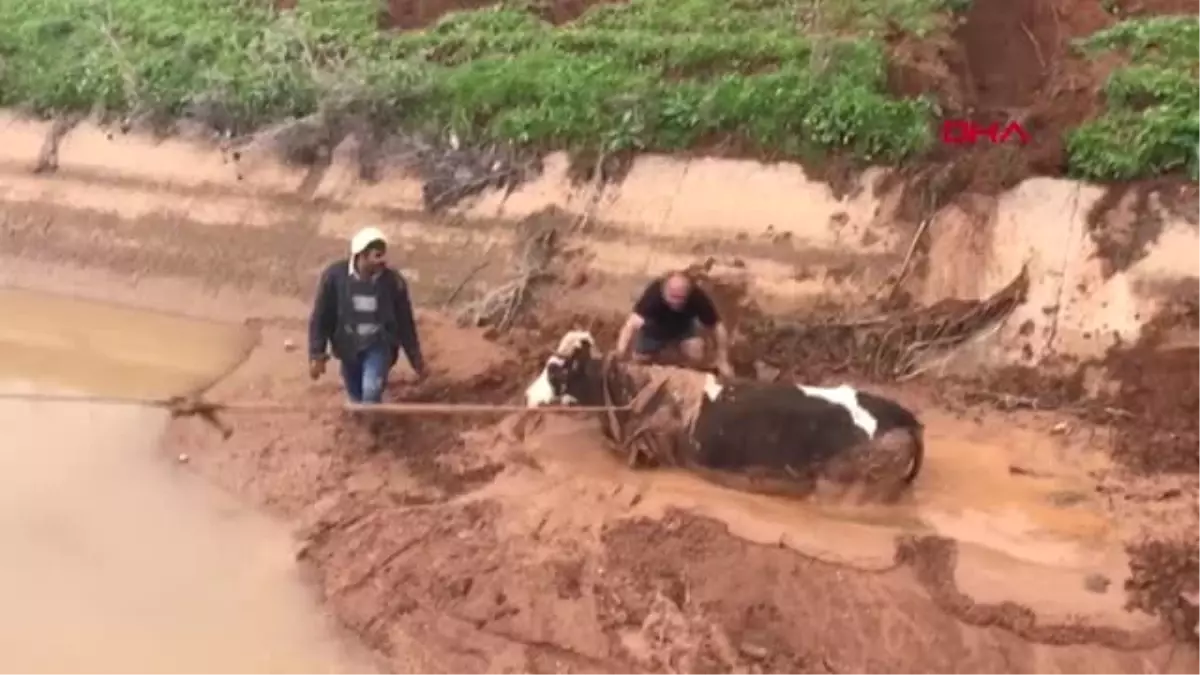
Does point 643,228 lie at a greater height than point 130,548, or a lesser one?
greater

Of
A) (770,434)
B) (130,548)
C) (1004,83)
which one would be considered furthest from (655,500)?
(1004,83)

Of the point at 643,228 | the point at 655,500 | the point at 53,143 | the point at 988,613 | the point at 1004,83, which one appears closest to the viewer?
the point at 988,613

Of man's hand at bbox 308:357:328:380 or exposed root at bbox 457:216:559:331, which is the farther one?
exposed root at bbox 457:216:559:331

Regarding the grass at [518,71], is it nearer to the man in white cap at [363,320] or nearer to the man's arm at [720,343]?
the man's arm at [720,343]

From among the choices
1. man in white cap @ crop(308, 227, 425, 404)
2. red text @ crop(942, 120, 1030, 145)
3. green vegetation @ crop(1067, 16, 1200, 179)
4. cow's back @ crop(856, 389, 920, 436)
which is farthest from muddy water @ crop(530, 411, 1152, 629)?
red text @ crop(942, 120, 1030, 145)

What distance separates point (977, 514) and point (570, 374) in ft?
7.16

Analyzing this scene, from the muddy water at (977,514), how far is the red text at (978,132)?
2092mm

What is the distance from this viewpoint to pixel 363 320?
768 centimetres

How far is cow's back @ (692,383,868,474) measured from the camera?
692 cm

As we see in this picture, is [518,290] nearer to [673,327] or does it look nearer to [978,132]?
[673,327]

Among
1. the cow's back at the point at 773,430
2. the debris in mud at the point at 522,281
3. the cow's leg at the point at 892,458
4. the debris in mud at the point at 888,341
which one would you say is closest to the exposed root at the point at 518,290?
the debris in mud at the point at 522,281

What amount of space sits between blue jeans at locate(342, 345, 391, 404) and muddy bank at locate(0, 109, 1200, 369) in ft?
4.56

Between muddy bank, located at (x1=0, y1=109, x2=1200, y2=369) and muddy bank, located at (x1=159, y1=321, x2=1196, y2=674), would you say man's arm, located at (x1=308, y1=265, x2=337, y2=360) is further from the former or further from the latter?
muddy bank, located at (x1=0, y1=109, x2=1200, y2=369)

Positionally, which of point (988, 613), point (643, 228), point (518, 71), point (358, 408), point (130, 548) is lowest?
point (130, 548)
